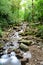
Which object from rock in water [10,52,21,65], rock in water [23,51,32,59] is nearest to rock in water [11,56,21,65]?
rock in water [10,52,21,65]

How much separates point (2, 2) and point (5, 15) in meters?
2.47

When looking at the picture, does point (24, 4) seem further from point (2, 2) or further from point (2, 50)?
point (2, 50)

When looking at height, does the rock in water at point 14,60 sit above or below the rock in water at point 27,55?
below

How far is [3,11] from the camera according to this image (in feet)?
65.6

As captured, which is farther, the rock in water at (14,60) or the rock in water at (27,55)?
the rock in water at (27,55)

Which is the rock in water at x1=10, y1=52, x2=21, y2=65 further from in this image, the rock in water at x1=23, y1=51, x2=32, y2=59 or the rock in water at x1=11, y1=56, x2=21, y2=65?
the rock in water at x1=23, y1=51, x2=32, y2=59

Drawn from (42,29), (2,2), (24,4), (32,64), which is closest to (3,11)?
(2,2)

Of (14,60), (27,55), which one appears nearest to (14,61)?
(14,60)

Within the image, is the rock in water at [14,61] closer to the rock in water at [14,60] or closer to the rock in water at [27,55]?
the rock in water at [14,60]

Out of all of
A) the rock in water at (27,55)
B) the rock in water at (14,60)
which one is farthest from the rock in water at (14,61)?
the rock in water at (27,55)

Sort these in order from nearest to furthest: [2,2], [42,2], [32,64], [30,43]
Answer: [32,64] → [30,43] → [42,2] → [2,2]

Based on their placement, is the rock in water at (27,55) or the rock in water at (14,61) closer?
the rock in water at (14,61)

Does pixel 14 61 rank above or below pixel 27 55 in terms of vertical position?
below

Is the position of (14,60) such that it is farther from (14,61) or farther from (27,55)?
(27,55)
